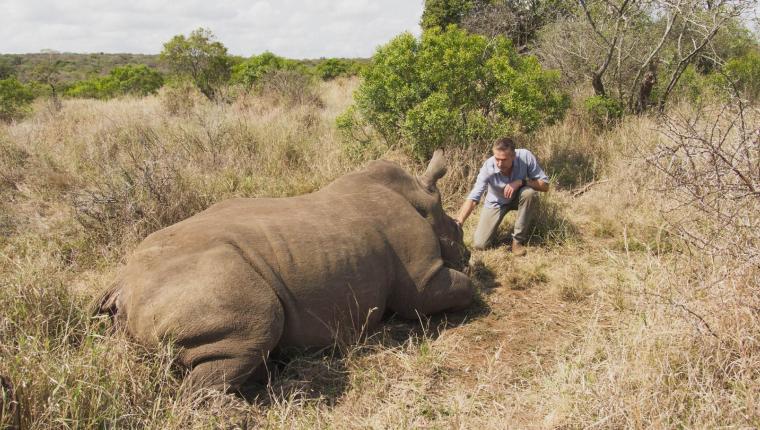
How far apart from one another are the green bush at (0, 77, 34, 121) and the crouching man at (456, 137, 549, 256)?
33.8ft

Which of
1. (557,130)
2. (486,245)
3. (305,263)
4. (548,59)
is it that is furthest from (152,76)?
(305,263)

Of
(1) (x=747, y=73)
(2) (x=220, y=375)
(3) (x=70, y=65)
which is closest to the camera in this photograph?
(2) (x=220, y=375)

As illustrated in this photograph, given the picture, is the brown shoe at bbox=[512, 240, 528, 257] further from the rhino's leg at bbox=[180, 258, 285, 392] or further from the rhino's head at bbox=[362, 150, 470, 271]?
the rhino's leg at bbox=[180, 258, 285, 392]

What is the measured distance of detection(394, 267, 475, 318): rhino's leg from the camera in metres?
3.98

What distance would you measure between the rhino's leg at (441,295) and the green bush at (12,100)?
10.9 metres

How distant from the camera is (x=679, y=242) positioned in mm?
4707

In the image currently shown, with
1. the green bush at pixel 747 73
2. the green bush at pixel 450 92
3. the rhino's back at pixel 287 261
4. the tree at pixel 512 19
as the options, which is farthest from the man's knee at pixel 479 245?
the tree at pixel 512 19

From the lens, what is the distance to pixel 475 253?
5520mm

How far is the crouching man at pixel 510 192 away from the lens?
5.57m

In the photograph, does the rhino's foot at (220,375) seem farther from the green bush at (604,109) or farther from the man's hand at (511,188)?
the green bush at (604,109)

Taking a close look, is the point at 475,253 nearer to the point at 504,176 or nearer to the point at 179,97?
the point at 504,176

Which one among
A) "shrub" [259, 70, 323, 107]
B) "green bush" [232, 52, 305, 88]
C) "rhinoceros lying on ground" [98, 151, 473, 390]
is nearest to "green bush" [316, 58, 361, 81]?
"green bush" [232, 52, 305, 88]

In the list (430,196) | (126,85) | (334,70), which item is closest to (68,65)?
(334,70)

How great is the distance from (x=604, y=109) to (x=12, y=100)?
11476 mm
